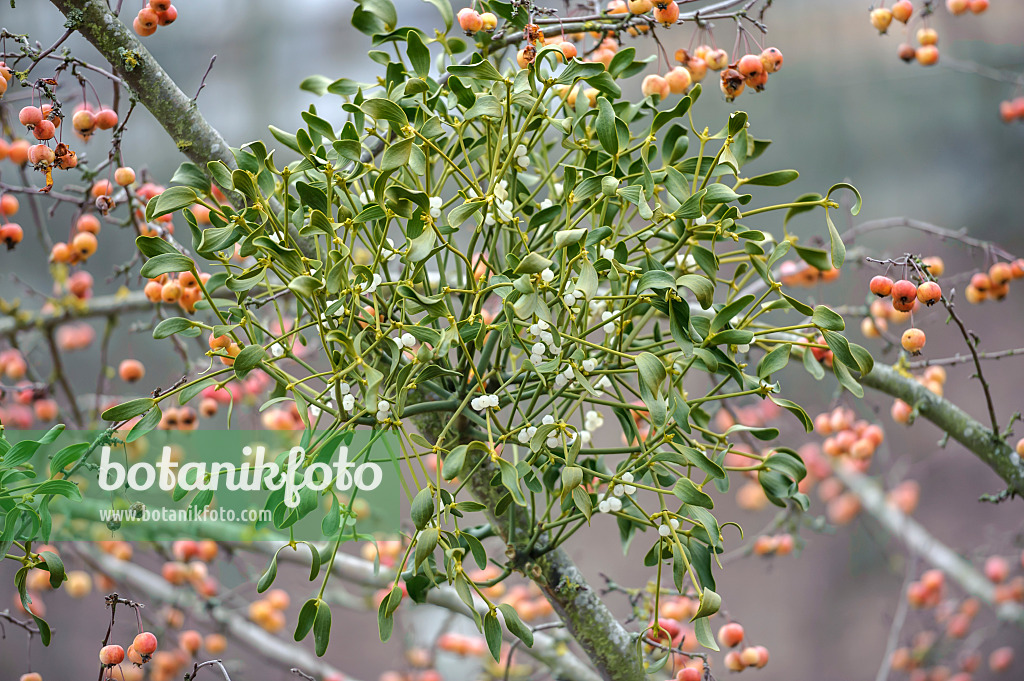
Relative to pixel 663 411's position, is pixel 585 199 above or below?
above

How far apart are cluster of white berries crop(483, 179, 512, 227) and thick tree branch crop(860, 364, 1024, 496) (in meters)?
0.40

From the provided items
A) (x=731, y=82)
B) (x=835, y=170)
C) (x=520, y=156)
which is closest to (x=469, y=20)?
(x=520, y=156)

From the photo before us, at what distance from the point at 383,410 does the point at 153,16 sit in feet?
1.12

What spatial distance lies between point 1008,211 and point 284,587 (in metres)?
1.99

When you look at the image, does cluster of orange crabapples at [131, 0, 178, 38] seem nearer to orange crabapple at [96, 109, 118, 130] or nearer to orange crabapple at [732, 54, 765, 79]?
orange crabapple at [96, 109, 118, 130]

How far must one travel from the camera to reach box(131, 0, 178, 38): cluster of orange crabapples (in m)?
0.54

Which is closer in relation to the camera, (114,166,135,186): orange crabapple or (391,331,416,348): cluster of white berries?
(391,331,416,348): cluster of white berries

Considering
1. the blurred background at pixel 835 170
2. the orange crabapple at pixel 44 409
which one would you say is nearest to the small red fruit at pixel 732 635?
the orange crabapple at pixel 44 409

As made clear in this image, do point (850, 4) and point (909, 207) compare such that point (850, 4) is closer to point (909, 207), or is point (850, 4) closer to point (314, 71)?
point (909, 207)

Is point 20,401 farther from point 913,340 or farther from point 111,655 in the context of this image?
point 913,340

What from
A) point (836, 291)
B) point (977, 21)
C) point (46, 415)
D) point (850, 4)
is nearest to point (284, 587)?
point (46, 415)

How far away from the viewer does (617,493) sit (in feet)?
1.68

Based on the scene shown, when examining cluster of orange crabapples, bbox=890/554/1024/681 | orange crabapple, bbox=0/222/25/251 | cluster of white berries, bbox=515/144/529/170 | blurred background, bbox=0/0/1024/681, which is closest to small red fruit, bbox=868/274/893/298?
cluster of white berries, bbox=515/144/529/170

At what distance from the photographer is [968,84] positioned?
1851 mm
